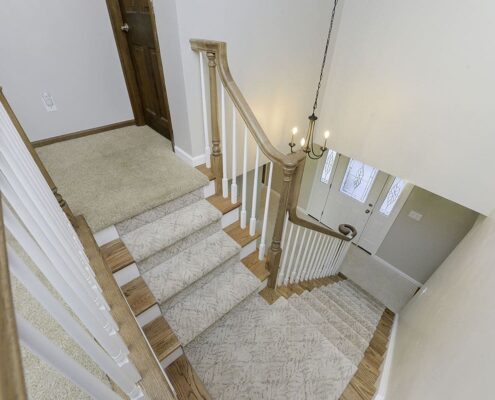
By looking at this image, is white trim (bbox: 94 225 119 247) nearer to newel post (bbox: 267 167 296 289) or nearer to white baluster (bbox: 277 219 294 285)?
newel post (bbox: 267 167 296 289)

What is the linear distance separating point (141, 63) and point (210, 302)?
2299mm

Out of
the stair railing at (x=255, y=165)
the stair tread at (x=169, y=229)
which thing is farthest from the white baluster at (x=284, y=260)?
the stair tread at (x=169, y=229)

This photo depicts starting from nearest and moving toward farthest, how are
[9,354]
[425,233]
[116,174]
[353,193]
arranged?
1. [9,354]
2. [116,174]
3. [425,233]
4. [353,193]

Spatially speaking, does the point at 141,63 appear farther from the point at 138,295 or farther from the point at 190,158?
the point at 138,295

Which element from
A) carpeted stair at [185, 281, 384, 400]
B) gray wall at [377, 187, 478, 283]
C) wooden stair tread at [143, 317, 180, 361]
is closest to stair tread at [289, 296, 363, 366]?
carpeted stair at [185, 281, 384, 400]

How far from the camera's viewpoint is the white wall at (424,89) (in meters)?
1.96

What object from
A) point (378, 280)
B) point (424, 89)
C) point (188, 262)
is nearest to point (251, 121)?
point (188, 262)

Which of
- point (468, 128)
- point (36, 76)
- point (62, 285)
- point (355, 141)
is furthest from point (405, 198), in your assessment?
point (36, 76)

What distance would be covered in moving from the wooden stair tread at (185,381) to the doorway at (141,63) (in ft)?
5.88

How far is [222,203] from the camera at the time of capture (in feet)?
6.76

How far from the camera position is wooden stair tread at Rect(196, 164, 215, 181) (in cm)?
204

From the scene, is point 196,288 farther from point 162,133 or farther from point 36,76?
point 36,76

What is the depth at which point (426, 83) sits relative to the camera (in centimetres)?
222

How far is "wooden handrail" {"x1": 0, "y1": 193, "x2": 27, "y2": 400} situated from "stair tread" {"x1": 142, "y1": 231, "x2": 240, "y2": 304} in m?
1.43
